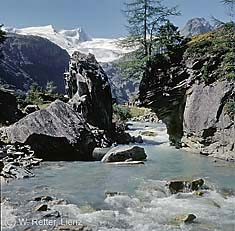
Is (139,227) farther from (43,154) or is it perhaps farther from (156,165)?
(43,154)

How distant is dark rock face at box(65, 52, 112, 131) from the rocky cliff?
1105cm

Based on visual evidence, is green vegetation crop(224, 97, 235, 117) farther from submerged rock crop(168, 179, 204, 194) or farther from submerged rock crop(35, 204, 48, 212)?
submerged rock crop(35, 204, 48, 212)

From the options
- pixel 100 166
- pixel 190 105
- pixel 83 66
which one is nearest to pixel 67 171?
pixel 100 166

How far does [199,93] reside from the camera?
37.8 meters

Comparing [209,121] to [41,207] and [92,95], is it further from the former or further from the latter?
[41,207]

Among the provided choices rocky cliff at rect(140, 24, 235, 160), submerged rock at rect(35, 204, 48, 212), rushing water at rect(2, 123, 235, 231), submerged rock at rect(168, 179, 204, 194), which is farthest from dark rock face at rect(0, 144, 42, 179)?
rocky cliff at rect(140, 24, 235, 160)

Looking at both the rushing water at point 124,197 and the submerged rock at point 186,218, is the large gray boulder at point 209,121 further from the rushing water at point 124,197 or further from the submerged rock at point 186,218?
the submerged rock at point 186,218

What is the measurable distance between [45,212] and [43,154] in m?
16.9

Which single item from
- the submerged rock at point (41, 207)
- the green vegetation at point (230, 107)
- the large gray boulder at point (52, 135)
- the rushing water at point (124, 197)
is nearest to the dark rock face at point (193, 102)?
the green vegetation at point (230, 107)

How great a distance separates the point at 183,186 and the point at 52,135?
14.5 metres

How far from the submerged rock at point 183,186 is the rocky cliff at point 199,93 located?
12390 millimetres

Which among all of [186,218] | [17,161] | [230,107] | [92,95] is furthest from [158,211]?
[92,95]

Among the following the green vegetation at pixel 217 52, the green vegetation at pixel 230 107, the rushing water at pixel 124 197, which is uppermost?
the green vegetation at pixel 217 52

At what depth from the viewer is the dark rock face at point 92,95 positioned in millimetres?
51531
